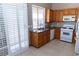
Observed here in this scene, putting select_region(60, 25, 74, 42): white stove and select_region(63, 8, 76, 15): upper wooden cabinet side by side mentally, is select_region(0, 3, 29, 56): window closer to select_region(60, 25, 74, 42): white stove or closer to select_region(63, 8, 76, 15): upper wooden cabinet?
select_region(60, 25, 74, 42): white stove

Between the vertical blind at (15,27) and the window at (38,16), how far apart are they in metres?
0.75

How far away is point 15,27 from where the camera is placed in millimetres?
2951

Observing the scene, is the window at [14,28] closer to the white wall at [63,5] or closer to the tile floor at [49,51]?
the tile floor at [49,51]

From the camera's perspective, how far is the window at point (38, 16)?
13.2ft

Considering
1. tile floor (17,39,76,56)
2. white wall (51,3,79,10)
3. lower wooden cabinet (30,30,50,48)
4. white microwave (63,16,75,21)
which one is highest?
white wall (51,3,79,10)

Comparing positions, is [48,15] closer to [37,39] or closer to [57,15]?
[57,15]

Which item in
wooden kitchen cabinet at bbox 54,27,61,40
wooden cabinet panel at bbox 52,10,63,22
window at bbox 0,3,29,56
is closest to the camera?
window at bbox 0,3,29,56

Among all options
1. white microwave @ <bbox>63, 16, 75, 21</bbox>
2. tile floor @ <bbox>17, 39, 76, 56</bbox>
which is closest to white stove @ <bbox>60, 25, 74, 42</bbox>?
white microwave @ <bbox>63, 16, 75, 21</bbox>

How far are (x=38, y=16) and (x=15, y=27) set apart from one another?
5.93 feet

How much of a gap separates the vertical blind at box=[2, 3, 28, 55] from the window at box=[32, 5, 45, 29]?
29.4 inches

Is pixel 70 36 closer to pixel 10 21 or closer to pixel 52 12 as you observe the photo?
pixel 52 12

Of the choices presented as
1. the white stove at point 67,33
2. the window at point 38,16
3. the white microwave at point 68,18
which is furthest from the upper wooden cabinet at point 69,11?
the window at point 38,16

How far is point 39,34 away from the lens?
356cm

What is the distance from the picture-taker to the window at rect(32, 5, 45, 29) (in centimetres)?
403
